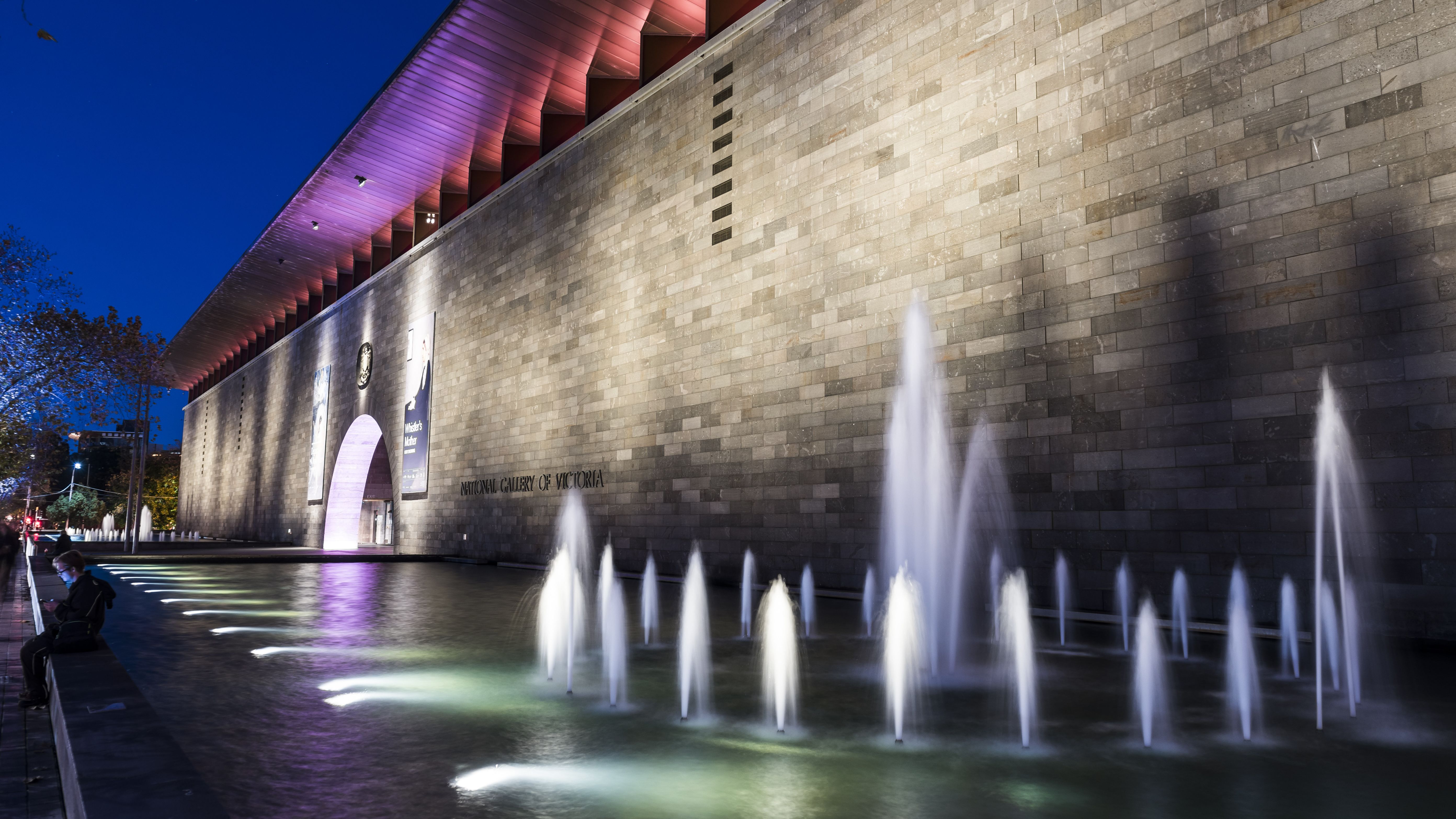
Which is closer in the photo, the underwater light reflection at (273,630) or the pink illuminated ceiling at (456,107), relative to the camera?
the underwater light reflection at (273,630)

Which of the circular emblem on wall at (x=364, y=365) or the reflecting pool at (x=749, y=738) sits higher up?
the circular emblem on wall at (x=364, y=365)

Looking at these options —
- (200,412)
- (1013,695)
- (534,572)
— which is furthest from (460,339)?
(200,412)

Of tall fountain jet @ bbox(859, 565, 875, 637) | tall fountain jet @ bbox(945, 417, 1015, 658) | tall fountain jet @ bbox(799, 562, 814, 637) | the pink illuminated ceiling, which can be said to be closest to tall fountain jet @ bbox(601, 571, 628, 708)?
tall fountain jet @ bbox(799, 562, 814, 637)

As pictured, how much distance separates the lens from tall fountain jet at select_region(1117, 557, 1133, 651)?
940 centimetres

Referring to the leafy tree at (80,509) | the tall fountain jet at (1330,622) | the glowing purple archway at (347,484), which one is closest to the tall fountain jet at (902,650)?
the tall fountain jet at (1330,622)

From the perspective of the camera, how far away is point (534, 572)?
19062 mm

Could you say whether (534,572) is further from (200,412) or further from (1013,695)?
(200,412)

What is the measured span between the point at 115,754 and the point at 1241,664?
6331 mm

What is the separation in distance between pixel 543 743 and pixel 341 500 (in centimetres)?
3147

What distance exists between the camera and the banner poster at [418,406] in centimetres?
2614

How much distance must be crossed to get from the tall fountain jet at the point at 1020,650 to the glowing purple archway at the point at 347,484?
27.2 m

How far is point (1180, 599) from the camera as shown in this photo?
9.09m

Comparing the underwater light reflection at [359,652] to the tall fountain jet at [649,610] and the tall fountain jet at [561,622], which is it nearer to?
the tall fountain jet at [561,622]

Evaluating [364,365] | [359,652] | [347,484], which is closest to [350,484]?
[347,484]
